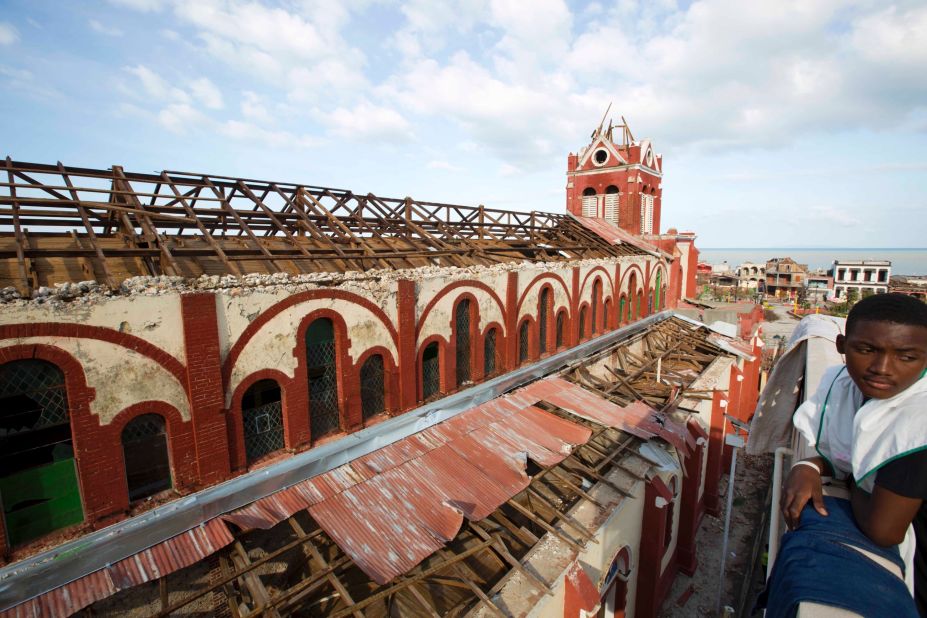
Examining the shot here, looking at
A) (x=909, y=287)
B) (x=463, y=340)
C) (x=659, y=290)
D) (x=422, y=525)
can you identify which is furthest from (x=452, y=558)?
(x=909, y=287)

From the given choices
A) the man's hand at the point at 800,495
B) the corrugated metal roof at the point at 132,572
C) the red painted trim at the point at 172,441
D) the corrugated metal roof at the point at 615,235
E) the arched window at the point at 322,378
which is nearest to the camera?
the man's hand at the point at 800,495

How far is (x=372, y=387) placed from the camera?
11.1 metres

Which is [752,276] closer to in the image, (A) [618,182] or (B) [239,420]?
(A) [618,182]

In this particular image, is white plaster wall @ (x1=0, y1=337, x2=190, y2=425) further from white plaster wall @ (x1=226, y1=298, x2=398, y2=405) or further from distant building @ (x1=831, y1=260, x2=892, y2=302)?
distant building @ (x1=831, y1=260, x2=892, y2=302)

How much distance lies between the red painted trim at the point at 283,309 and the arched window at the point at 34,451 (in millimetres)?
2360

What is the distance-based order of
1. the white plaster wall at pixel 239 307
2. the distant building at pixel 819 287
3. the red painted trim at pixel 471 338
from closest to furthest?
the white plaster wall at pixel 239 307 → the red painted trim at pixel 471 338 → the distant building at pixel 819 287

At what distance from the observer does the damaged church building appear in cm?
650

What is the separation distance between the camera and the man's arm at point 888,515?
1.90 m

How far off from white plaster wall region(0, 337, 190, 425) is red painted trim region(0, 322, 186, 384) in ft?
0.20

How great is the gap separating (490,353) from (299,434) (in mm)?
6934

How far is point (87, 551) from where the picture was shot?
6.45 meters

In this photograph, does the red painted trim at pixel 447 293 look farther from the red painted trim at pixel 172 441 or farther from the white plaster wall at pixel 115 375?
the white plaster wall at pixel 115 375

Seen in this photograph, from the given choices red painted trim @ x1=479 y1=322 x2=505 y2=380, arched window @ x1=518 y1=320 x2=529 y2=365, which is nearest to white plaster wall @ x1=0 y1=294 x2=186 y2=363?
red painted trim @ x1=479 y1=322 x2=505 y2=380

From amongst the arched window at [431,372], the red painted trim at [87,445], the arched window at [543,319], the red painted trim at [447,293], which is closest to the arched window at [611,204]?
the arched window at [543,319]
